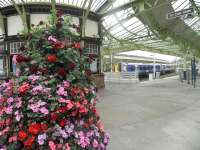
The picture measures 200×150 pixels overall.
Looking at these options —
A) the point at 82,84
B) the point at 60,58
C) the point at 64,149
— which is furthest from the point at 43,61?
the point at 64,149

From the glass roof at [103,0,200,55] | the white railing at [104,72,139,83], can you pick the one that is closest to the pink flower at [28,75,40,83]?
the glass roof at [103,0,200,55]

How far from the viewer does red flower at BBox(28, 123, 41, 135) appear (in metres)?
2.91

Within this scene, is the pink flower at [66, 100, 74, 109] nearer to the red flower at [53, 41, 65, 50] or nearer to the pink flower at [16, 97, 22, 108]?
the pink flower at [16, 97, 22, 108]

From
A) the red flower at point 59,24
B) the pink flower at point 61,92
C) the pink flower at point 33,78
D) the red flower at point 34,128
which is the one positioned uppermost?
the red flower at point 59,24

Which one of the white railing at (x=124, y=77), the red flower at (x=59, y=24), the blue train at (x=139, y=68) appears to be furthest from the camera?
the blue train at (x=139, y=68)

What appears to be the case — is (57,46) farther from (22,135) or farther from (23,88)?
(22,135)

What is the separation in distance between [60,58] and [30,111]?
713 millimetres

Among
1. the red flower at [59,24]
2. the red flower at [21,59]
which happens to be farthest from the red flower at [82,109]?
the red flower at [59,24]

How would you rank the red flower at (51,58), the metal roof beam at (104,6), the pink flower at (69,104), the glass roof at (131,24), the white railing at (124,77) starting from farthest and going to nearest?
1. the white railing at (124,77)
2. the glass roof at (131,24)
3. the metal roof beam at (104,6)
4. the red flower at (51,58)
5. the pink flower at (69,104)

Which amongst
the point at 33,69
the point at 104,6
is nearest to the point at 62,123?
the point at 33,69

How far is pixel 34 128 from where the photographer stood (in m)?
2.93

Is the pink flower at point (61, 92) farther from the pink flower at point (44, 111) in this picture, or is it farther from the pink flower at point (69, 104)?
the pink flower at point (44, 111)

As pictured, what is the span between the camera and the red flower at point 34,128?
2.91 meters

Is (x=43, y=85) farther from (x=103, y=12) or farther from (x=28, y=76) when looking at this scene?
(x=103, y=12)
